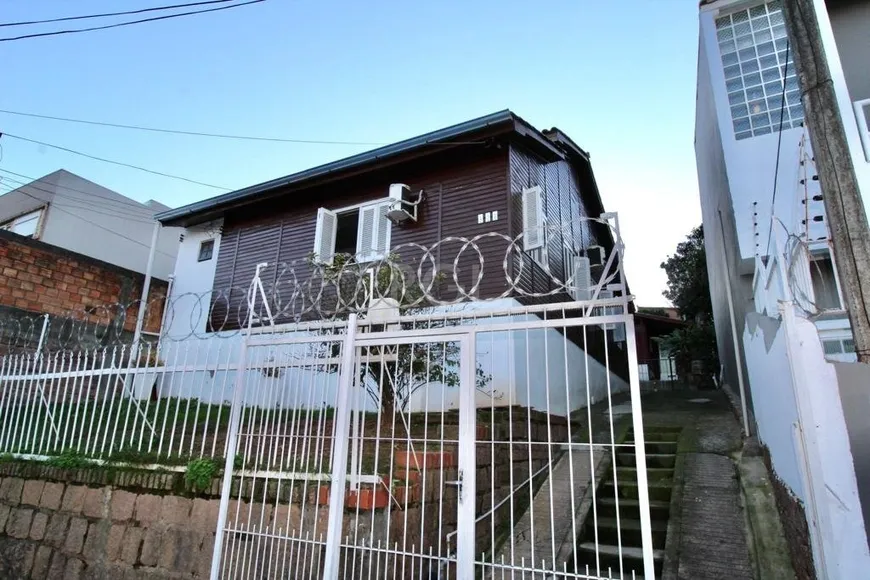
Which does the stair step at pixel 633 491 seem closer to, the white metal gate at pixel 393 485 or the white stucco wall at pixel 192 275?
the white metal gate at pixel 393 485

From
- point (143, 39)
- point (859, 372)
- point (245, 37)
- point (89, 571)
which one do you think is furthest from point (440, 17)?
point (89, 571)

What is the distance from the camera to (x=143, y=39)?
20.6 ft

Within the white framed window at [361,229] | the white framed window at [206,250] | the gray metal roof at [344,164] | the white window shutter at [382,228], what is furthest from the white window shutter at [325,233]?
the white framed window at [206,250]

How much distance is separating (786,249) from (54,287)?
11.0m

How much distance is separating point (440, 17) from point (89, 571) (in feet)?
23.1

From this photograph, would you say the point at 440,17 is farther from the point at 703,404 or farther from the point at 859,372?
the point at 703,404

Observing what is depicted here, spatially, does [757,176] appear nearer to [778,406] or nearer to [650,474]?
[778,406]

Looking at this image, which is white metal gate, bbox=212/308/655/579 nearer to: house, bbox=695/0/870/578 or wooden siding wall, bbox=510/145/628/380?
house, bbox=695/0/870/578

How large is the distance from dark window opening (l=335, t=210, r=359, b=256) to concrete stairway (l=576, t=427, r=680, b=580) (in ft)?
23.7

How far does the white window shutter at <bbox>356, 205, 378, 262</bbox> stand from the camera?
953 centimetres

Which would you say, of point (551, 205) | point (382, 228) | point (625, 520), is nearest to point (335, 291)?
point (382, 228)

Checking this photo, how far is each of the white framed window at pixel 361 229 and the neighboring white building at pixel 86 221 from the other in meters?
7.04

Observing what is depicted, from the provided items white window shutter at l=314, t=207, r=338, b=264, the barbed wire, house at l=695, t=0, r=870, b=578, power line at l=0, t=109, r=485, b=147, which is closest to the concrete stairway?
house at l=695, t=0, r=870, b=578

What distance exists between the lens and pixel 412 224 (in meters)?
9.30
